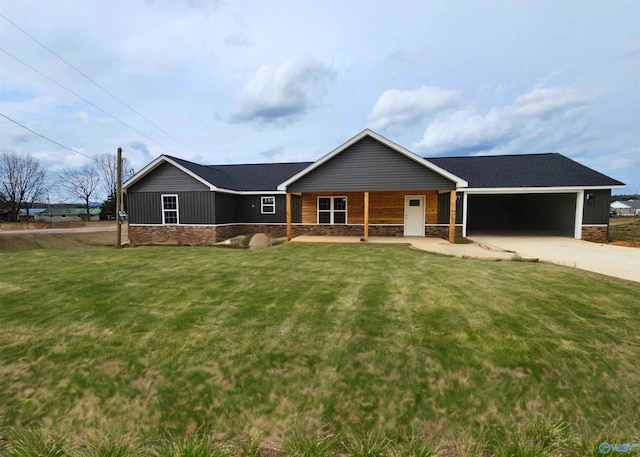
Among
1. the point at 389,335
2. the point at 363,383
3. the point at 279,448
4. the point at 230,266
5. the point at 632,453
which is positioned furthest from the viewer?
the point at 230,266

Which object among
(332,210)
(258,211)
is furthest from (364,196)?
(258,211)

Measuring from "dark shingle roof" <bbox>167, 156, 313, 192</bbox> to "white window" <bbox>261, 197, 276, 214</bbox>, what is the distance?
26.2 inches

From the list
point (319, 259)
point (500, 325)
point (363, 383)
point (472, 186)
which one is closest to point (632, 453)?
point (500, 325)

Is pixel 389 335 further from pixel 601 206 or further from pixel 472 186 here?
pixel 601 206

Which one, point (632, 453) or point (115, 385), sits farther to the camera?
point (115, 385)

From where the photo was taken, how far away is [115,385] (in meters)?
3.68

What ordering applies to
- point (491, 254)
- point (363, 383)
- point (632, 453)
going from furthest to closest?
point (491, 254) < point (363, 383) < point (632, 453)

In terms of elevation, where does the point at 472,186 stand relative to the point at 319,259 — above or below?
above

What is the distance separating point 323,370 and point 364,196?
1335 cm

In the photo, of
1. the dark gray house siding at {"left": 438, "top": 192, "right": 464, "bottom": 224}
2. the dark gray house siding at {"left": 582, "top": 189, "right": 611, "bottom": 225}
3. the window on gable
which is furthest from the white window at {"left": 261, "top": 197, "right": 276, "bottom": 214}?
the dark gray house siding at {"left": 582, "top": 189, "right": 611, "bottom": 225}

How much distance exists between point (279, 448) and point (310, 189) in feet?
44.0

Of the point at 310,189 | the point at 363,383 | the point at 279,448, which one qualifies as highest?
the point at 310,189

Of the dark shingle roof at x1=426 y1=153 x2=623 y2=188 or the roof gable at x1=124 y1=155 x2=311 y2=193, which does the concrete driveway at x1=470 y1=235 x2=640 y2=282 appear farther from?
the roof gable at x1=124 y1=155 x2=311 y2=193

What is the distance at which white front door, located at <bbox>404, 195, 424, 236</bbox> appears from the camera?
56.5 feet
